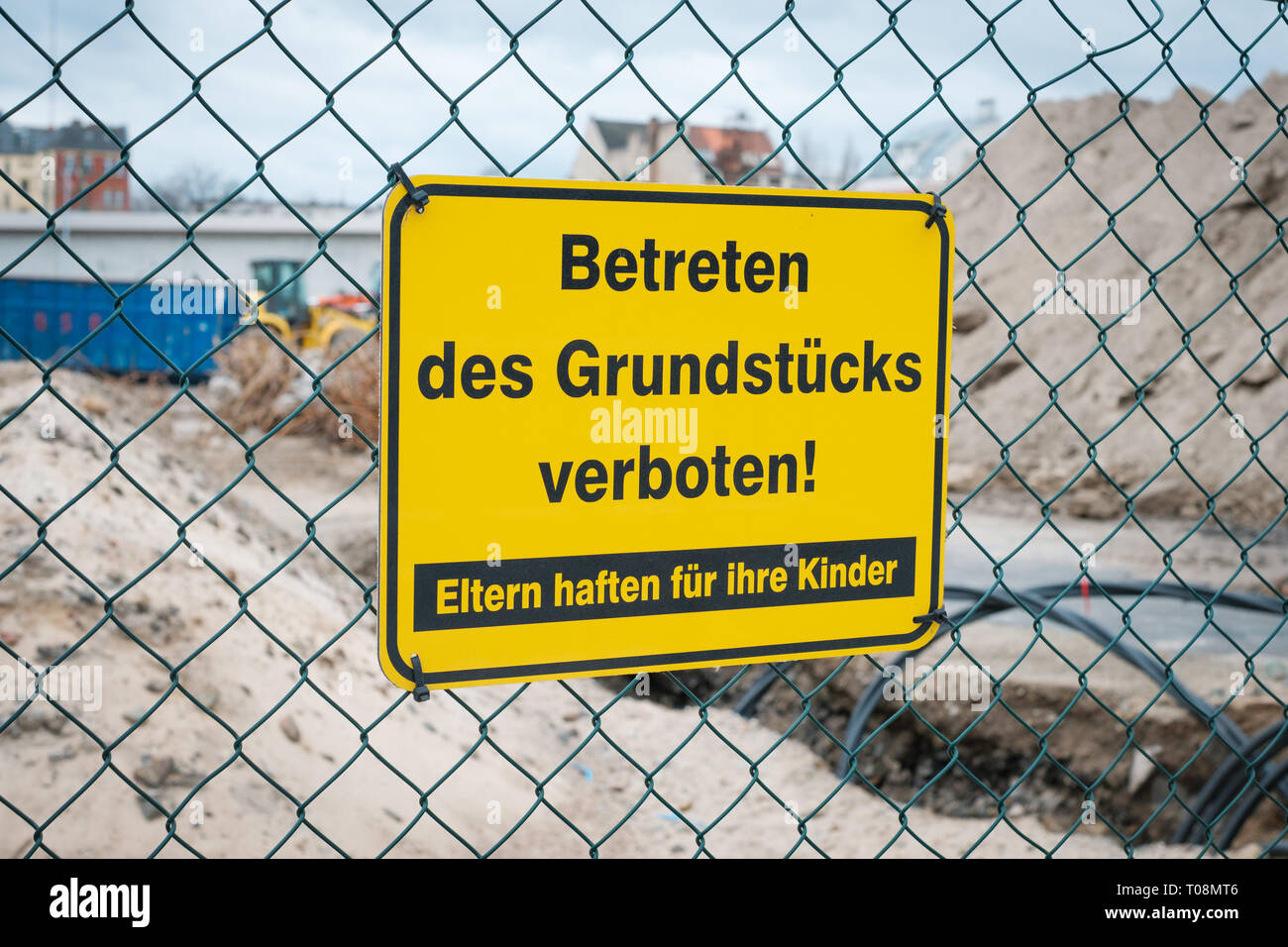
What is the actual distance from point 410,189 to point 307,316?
18.4 metres

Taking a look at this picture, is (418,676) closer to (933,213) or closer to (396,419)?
(396,419)

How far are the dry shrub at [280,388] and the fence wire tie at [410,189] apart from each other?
34.4ft

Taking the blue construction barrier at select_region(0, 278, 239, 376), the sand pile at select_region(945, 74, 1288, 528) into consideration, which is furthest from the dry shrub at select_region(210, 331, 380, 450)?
the sand pile at select_region(945, 74, 1288, 528)

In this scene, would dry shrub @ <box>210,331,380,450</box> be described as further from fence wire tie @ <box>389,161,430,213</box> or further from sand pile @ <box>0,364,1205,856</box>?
fence wire tie @ <box>389,161,430,213</box>

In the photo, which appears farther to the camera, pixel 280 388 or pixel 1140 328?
pixel 280 388

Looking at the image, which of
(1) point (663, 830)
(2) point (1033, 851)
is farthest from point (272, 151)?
(2) point (1033, 851)

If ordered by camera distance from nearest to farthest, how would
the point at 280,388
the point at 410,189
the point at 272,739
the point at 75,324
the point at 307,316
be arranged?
the point at 410,189 → the point at 272,739 → the point at 280,388 → the point at 75,324 → the point at 307,316

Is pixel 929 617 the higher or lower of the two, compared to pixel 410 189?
lower

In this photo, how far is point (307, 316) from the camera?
18594mm

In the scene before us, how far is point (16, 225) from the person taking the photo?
85.4ft

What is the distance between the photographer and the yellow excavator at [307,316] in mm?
14975

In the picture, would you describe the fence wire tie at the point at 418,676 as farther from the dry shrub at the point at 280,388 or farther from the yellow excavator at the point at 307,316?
the yellow excavator at the point at 307,316

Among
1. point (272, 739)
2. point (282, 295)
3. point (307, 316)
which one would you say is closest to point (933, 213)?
point (272, 739)

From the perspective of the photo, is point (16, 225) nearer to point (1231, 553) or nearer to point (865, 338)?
point (1231, 553)
